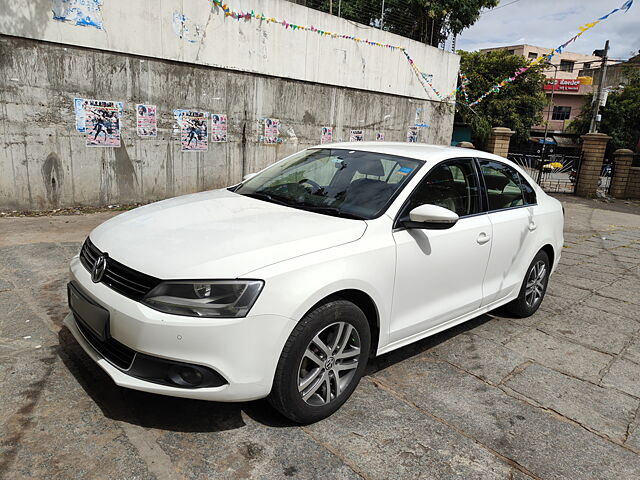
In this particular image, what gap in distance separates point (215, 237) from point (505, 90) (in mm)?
30494

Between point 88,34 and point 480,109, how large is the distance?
2500cm

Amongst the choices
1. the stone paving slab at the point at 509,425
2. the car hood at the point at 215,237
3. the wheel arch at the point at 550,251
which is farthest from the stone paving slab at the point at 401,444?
the wheel arch at the point at 550,251

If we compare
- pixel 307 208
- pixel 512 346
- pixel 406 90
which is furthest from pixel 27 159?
pixel 406 90

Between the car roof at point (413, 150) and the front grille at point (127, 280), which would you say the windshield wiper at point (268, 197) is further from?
the front grille at point (127, 280)

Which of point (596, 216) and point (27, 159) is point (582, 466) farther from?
point (596, 216)

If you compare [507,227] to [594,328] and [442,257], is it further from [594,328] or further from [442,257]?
[594,328]

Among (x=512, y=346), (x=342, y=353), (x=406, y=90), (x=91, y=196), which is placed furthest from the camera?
(x=406, y=90)

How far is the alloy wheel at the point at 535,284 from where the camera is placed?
14.6 ft

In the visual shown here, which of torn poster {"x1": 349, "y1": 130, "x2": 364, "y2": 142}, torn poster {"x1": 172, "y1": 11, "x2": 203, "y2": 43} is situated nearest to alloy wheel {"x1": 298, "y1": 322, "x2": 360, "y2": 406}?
torn poster {"x1": 172, "y1": 11, "x2": 203, "y2": 43}

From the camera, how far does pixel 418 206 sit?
3154mm

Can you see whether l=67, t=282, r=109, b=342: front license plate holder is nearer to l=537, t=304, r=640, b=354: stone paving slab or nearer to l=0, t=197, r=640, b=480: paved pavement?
l=0, t=197, r=640, b=480: paved pavement

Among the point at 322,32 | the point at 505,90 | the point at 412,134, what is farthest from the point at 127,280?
the point at 505,90

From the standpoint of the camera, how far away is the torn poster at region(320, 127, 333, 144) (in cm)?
1210

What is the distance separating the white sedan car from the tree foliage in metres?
9.41
